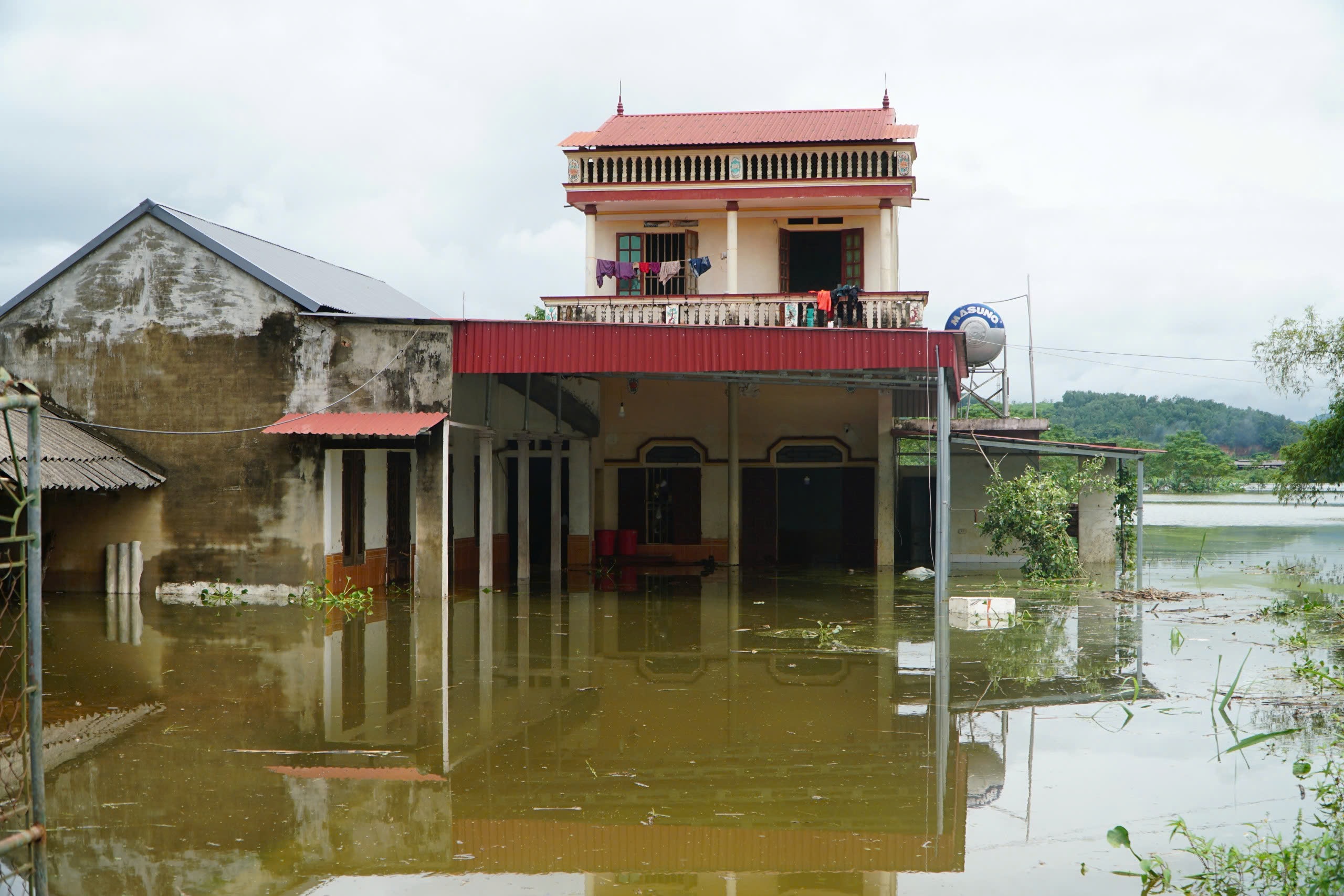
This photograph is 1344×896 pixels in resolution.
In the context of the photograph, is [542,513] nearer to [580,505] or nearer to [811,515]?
[580,505]

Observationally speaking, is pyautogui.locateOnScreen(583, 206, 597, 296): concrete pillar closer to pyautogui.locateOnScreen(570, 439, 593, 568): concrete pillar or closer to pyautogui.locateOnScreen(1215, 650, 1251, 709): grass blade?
pyautogui.locateOnScreen(570, 439, 593, 568): concrete pillar

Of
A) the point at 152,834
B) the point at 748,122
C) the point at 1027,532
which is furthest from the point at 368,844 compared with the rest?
the point at 748,122

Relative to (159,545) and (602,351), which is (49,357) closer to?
(159,545)

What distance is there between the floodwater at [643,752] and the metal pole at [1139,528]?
9.86 ft

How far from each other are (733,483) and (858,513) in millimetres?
2443

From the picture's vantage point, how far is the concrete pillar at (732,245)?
67.4ft

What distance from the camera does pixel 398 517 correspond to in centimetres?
1645

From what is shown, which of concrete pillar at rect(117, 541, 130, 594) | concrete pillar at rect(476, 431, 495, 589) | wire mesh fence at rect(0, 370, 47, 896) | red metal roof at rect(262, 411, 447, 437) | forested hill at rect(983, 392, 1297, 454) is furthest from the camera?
forested hill at rect(983, 392, 1297, 454)

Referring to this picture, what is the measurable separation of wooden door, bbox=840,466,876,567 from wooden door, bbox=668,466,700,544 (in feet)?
8.73

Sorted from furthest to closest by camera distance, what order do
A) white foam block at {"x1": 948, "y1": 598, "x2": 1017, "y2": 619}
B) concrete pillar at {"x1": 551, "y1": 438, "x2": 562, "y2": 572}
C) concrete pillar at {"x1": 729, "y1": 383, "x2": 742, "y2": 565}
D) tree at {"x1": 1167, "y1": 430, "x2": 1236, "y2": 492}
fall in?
tree at {"x1": 1167, "y1": 430, "x2": 1236, "y2": 492}, concrete pillar at {"x1": 729, "y1": 383, "x2": 742, "y2": 565}, concrete pillar at {"x1": 551, "y1": 438, "x2": 562, "y2": 572}, white foam block at {"x1": 948, "y1": 598, "x2": 1017, "y2": 619}

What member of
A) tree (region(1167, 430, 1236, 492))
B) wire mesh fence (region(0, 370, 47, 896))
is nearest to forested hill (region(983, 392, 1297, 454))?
tree (region(1167, 430, 1236, 492))

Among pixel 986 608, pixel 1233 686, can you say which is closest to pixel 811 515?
pixel 986 608

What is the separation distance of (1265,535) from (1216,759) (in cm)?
2644

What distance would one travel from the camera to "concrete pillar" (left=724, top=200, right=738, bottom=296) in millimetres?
20547
